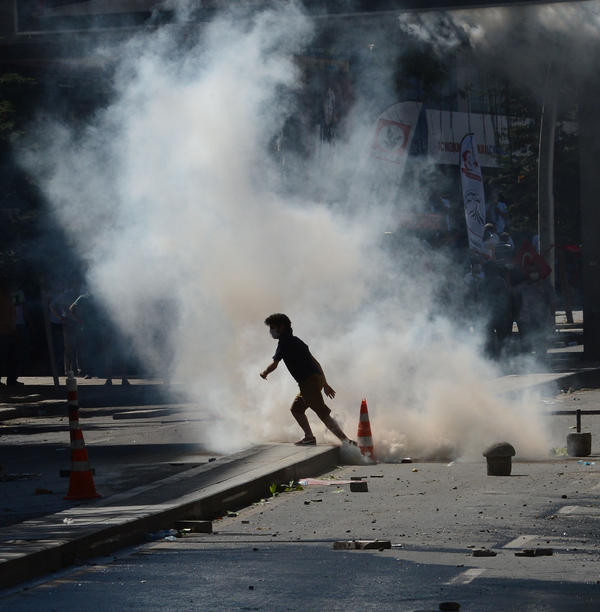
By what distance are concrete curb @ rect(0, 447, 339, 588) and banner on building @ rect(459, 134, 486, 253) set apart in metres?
15.0

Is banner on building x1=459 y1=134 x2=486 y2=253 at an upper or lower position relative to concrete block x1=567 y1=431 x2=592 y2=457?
upper

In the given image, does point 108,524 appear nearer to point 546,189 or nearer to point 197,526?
point 197,526

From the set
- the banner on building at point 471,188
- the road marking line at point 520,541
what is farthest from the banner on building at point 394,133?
the road marking line at point 520,541

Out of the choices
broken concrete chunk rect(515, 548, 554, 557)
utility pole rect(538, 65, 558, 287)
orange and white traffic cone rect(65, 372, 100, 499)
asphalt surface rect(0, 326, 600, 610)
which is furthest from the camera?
utility pole rect(538, 65, 558, 287)

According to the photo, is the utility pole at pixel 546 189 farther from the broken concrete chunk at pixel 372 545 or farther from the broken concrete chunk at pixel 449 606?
the broken concrete chunk at pixel 449 606

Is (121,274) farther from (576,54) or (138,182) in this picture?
(576,54)

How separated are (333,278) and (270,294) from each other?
0.82 meters

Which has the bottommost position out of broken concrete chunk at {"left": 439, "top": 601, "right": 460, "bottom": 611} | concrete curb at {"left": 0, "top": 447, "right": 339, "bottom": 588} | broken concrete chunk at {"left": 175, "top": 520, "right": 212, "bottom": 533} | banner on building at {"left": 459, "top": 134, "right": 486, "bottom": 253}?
broken concrete chunk at {"left": 439, "top": 601, "right": 460, "bottom": 611}

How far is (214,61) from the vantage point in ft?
56.7

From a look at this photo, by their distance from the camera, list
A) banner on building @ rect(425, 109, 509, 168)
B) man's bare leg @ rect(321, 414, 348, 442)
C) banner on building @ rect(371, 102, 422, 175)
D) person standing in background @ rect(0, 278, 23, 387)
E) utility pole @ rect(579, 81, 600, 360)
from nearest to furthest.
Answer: man's bare leg @ rect(321, 414, 348, 442) < person standing in background @ rect(0, 278, 23, 387) < utility pole @ rect(579, 81, 600, 360) < banner on building @ rect(371, 102, 422, 175) < banner on building @ rect(425, 109, 509, 168)

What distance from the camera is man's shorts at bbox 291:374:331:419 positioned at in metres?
13.4

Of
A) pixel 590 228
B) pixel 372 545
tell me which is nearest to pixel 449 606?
pixel 372 545

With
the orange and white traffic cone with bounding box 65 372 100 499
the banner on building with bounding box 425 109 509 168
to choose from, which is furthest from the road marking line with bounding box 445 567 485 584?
the banner on building with bounding box 425 109 509 168

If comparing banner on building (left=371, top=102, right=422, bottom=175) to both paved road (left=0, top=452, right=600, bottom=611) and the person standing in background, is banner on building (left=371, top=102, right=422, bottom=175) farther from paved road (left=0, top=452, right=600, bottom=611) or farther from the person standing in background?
paved road (left=0, top=452, right=600, bottom=611)
